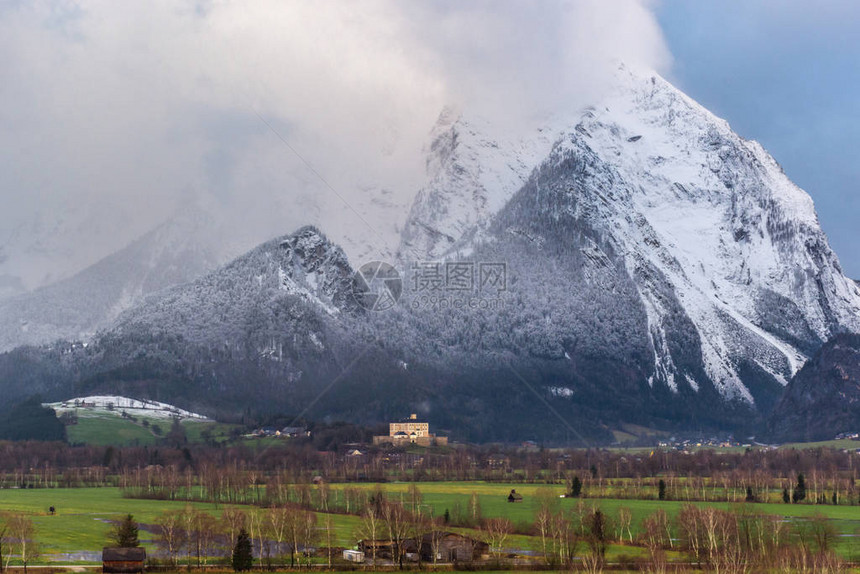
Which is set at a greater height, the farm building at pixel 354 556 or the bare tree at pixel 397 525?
the bare tree at pixel 397 525

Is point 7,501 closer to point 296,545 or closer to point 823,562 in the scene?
point 296,545

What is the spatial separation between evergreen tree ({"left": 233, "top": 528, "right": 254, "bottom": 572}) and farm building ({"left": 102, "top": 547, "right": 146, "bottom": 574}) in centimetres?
922

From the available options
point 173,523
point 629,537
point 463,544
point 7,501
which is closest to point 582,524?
point 629,537

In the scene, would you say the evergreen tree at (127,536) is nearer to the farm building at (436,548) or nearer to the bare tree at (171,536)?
the bare tree at (171,536)

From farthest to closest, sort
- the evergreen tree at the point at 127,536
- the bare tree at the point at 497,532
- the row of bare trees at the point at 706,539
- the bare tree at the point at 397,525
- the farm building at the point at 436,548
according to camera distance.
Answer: the bare tree at the point at 497,532 → the bare tree at the point at 397,525 → the farm building at the point at 436,548 → the evergreen tree at the point at 127,536 → the row of bare trees at the point at 706,539

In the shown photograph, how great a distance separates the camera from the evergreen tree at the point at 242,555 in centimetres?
13062

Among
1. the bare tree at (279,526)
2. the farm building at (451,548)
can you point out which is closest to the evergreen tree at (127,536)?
the bare tree at (279,526)

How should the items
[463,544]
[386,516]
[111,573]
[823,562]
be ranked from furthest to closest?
[386,516]
[463,544]
[111,573]
[823,562]

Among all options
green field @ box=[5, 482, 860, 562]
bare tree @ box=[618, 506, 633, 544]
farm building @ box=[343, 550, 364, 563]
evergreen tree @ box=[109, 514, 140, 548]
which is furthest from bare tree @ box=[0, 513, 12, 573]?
bare tree @ box=[618, 506, 633, 544]

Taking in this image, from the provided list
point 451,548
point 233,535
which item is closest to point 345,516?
point 233,535

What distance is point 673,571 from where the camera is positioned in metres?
120

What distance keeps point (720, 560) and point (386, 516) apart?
139 feet

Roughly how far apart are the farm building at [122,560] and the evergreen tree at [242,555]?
9.22 metres

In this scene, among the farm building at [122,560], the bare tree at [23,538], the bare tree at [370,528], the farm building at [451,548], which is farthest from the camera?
the bare tree at [370,528]
